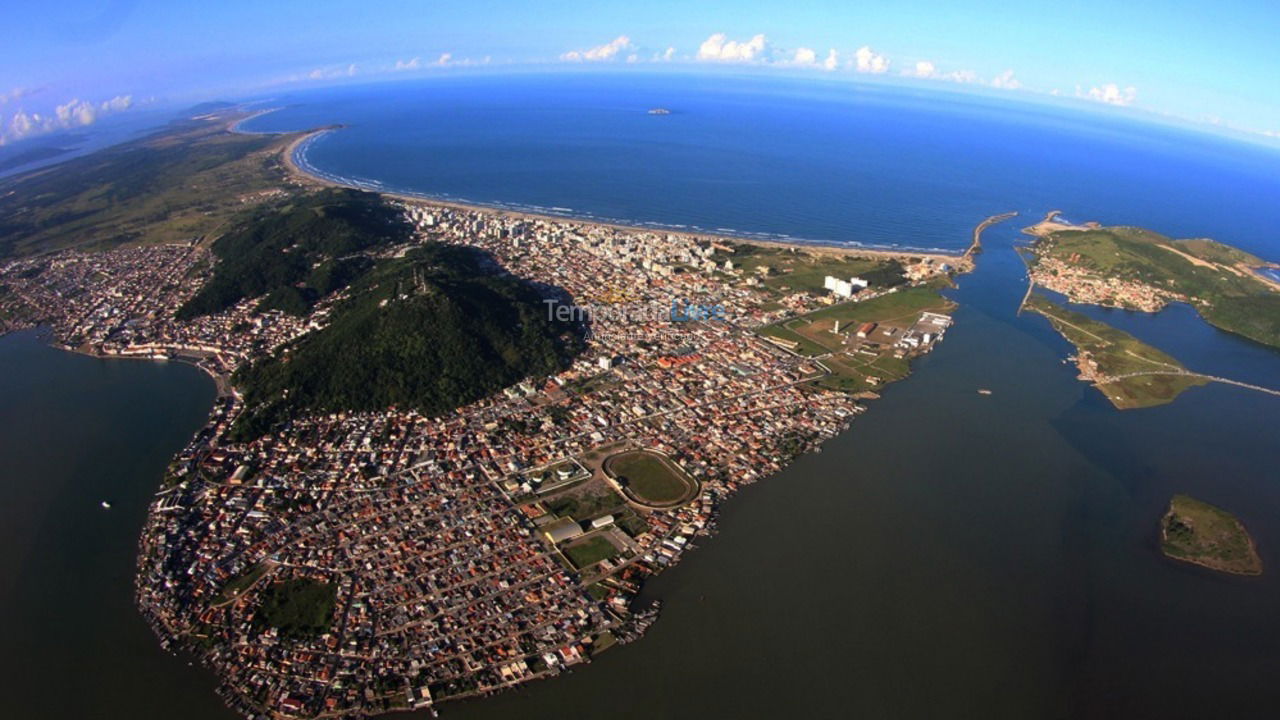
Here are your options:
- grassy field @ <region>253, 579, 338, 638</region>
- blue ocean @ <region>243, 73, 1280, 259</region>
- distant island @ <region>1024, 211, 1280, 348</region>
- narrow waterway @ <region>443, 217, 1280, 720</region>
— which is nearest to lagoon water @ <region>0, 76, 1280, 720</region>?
narrow waterway @ <region>443, 217, 1280, 720</region>

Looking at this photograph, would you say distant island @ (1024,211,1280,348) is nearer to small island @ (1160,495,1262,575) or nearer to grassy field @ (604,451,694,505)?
small island @ (1160,495,1262,575)

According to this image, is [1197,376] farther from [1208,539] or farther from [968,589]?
[968,589]

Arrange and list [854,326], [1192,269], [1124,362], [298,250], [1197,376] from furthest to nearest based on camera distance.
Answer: [1192,269], [298,250], [854,326], [1124,362], [1197,376]

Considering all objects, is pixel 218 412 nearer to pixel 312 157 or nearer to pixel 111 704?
pixel 111 704

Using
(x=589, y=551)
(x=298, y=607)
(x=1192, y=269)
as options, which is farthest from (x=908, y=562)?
(x=1192, y=269)

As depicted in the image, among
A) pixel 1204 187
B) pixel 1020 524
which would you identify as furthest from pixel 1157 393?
pixel 1204 187

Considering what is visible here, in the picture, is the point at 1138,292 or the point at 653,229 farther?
the point at 653,229

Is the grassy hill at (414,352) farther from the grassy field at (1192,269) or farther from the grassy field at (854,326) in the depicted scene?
the grassy field at (1192,269)
